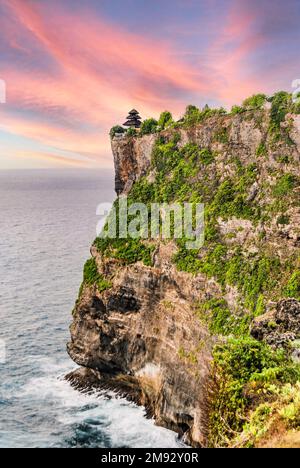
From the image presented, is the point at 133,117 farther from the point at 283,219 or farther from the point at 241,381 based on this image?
the point at 241,381

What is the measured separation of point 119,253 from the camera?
→ 47.4 m

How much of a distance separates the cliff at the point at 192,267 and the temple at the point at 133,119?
337cm

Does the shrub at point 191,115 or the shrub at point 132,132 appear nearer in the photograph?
the shrub at point 191,115

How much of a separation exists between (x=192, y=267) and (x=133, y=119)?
77.5ft

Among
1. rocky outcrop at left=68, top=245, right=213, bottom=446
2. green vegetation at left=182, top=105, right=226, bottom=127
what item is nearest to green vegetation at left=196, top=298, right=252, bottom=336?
rocky outcrop at left=68, top=245, right=213, bottom=446

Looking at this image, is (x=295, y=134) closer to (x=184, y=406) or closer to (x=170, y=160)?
(x=170, y=160)

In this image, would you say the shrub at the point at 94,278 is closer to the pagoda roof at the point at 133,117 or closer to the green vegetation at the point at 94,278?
the green vegetation at the point at 94,278

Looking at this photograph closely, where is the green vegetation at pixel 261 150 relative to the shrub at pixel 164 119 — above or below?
below

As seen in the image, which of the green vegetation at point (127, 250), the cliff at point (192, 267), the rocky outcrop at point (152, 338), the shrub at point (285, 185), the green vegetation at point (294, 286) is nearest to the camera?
the green vegetation at point (294, 286)

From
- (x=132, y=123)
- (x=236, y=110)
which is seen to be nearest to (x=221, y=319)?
(x=236, y=110)

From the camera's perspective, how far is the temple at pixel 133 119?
55.8 meters

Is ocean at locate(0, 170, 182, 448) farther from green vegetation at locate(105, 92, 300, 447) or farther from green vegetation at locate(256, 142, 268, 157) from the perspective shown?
green vegetation at locate(256, 142, 268, 157)

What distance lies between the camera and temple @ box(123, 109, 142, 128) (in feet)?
183

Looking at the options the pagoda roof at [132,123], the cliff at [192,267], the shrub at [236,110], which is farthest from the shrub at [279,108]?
the pagoda roof at [132,123]
